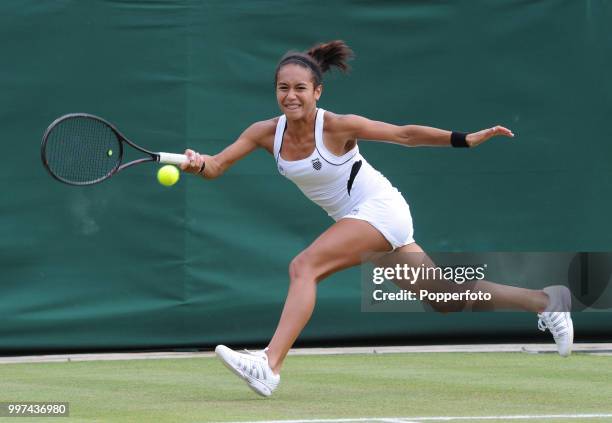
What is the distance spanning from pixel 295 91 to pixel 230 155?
419 millimetres

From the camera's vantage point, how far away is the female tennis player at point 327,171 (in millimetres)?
5809

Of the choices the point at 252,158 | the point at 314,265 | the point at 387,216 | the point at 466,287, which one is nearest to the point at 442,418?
the point at 314,265

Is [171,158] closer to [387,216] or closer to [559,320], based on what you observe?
[387,216]

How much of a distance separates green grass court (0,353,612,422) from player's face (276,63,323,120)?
1293 millimetres

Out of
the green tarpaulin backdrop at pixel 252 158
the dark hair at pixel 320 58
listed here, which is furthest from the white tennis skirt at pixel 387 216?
the green tarpaulin backdrop at pixel 252 158

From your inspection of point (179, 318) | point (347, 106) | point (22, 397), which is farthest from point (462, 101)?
point (22, 397)

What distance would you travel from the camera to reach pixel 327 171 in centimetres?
605

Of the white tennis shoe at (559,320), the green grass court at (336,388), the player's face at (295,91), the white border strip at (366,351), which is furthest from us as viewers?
the white border strip at (366,351)

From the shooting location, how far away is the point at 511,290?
6.55 meters

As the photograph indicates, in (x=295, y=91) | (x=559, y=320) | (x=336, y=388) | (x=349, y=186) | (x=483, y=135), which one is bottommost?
(x=336, y=388)

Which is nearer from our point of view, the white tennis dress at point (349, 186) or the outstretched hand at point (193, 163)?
the outstretched hand at point (193, 163)

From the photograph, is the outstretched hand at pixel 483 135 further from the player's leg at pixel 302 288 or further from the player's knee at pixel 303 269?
the player's knee at pixel 303 269

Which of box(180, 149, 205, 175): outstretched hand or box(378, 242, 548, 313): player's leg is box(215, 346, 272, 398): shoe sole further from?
box(378, 242, 548, 313): player's leg

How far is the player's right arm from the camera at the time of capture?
583 cm
